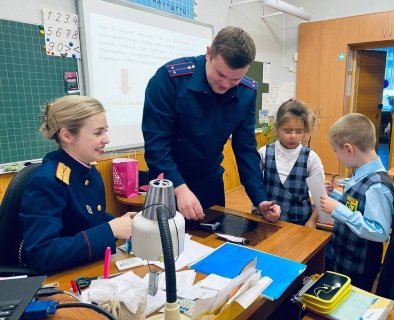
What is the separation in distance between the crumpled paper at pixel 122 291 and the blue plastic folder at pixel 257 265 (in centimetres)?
20

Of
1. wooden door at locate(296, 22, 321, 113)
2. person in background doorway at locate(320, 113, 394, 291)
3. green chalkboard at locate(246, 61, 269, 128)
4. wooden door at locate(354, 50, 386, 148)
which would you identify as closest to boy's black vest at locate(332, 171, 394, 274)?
person in background doorway at locate(320, 113, 394, 291)

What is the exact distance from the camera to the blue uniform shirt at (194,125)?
4.81 feet

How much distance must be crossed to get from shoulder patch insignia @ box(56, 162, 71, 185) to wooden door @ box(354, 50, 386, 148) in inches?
210

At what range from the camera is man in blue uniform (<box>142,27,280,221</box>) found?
126 cm

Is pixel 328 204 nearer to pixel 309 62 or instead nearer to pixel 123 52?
pixel 123 52

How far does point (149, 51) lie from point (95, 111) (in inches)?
87.4

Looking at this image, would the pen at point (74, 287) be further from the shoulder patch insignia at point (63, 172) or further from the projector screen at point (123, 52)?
the projector screen at point (123, 52)

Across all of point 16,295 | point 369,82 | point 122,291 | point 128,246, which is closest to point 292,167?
point 128,246

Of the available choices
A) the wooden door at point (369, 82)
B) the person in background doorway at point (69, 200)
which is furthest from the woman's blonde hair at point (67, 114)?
the wooden door at point (369, 82)

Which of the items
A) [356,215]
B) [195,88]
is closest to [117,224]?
[195,88]

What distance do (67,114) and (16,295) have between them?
69cm

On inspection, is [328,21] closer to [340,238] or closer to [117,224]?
[340,238]

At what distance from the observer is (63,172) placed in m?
1.11

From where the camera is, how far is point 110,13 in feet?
9.53
